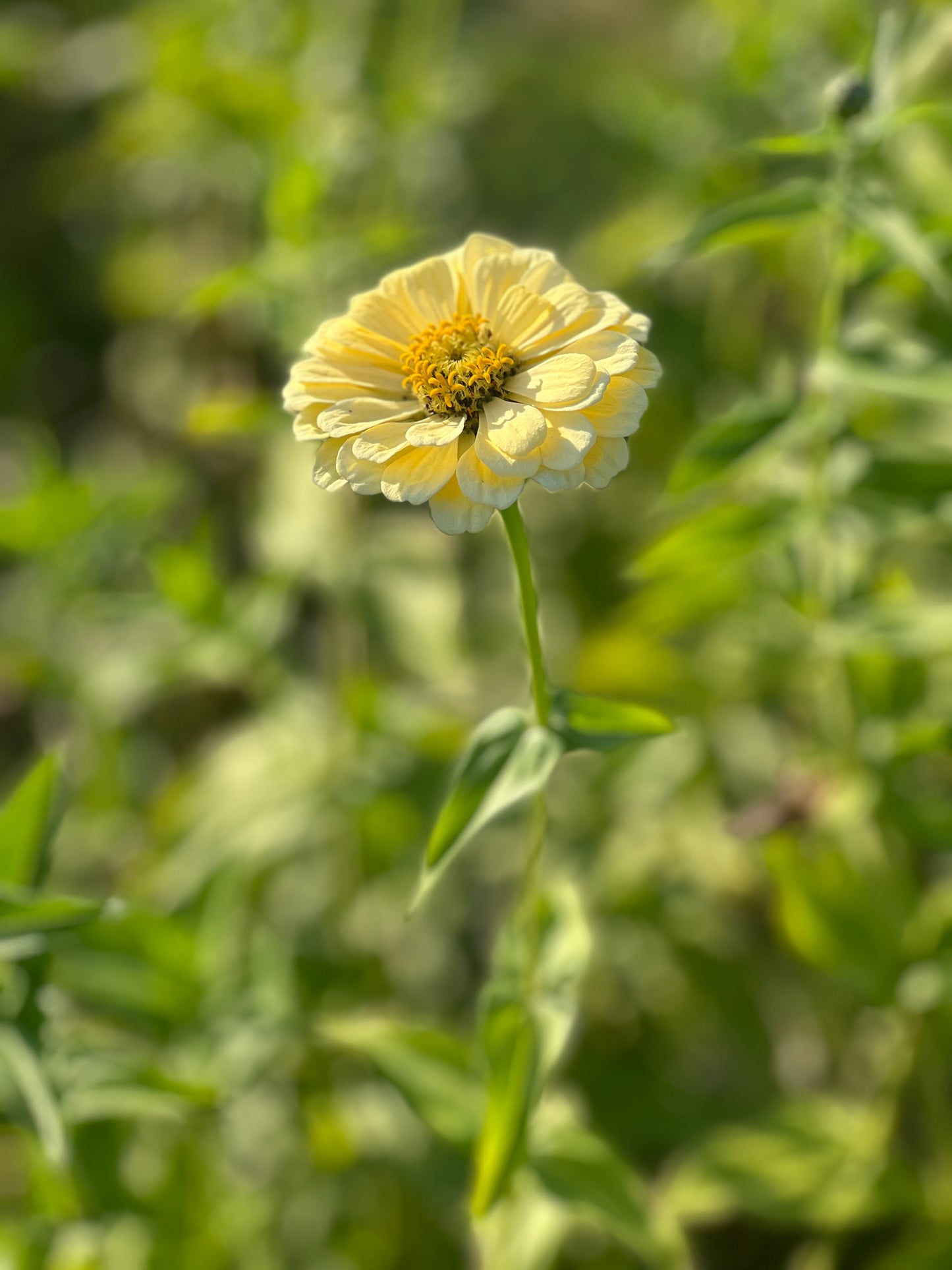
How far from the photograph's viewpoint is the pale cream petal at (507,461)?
507 millimetres

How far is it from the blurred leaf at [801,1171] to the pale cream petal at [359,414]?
678mm

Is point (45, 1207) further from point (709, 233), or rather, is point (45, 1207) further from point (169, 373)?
point (169, 373)

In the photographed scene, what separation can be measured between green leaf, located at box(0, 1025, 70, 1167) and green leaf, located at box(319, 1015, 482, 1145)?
24 centimetres

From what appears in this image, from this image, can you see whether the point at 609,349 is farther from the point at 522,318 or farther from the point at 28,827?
the point at 28,827

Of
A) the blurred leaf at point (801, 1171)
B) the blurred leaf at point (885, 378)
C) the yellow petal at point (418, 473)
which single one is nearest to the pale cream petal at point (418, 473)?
the yellow petal at point (418, 473)

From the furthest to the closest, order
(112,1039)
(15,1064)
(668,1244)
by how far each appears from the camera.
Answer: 1. (112,1039)
2. (668,1244)
3. (15,1064)

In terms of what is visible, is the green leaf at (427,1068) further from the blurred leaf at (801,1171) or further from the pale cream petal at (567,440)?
the pale cream petal at (567,440)

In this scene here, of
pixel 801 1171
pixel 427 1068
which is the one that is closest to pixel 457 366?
pixel 427 1068

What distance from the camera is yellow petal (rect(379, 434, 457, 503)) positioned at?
1.71 ft

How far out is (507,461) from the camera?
0.51 m

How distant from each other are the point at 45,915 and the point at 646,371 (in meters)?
0.40

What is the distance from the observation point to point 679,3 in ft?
Answer: 8.01

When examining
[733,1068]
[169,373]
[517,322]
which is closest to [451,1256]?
[733,1068]

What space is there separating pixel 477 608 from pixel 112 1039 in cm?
71
